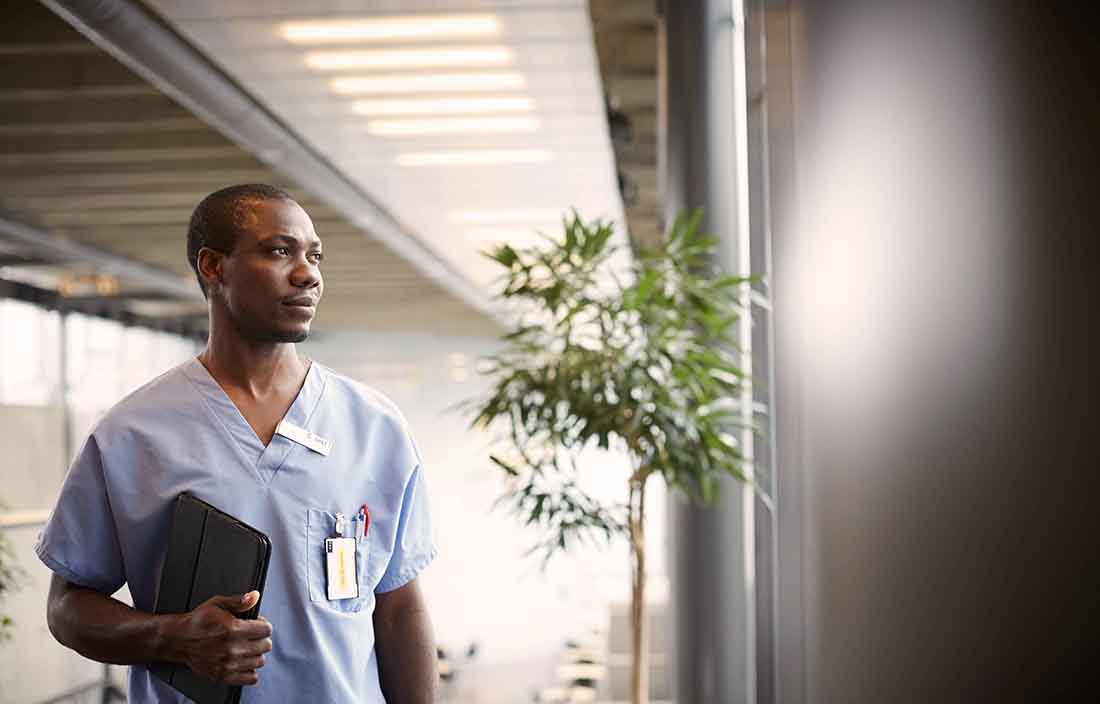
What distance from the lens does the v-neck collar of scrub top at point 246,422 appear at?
1.55 m

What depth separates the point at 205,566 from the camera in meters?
1.42

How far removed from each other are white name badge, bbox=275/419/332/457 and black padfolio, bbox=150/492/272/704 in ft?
0.51

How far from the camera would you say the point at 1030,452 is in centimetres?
69

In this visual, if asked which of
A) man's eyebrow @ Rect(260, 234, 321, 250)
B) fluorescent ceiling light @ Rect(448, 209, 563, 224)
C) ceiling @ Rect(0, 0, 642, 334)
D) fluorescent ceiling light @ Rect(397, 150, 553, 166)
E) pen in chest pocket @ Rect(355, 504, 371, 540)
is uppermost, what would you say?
fluorescent ceiling light @ Rect(448, 209, 563, 224)

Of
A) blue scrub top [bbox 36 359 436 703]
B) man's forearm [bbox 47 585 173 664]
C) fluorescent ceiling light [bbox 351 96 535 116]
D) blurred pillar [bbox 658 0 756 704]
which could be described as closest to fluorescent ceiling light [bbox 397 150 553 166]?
fluorescent ceiling light [bbox 351 96 535 116]

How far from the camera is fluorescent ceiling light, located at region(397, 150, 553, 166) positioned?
779 centimetres

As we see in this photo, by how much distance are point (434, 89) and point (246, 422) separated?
5.07 metres

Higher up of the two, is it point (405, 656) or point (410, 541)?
point (410, 541)

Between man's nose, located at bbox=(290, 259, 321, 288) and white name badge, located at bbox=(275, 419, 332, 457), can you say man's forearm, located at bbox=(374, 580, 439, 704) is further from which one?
Answer: man's nose, located at bbox=(290, 259, 321, 288)

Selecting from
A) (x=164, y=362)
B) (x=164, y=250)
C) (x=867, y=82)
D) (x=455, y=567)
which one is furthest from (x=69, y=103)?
(x=455, y=567)

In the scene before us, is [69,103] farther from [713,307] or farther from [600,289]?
[713,307]

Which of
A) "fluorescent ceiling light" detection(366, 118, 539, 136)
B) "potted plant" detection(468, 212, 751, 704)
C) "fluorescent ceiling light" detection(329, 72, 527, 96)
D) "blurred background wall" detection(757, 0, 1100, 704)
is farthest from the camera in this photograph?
"fluorescent ceiling light" detection(366, 118, 539, 136)

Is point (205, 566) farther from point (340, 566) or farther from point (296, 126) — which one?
point (296, 126)

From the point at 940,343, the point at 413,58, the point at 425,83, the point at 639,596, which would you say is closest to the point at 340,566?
the point at 940,343
